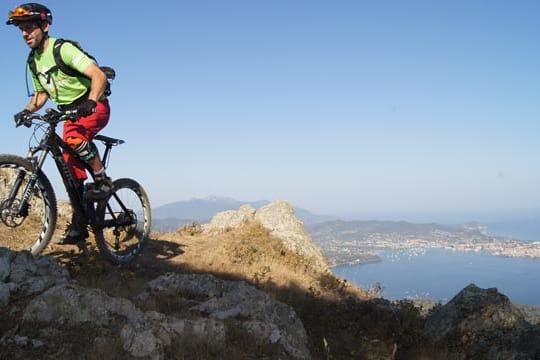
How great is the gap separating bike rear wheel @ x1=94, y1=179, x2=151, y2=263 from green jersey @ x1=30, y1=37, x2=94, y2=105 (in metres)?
2.15

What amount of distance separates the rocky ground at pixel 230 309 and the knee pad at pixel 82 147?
1997 mm

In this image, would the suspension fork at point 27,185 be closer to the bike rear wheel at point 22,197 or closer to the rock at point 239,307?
the bike rear wheel at point 22,197

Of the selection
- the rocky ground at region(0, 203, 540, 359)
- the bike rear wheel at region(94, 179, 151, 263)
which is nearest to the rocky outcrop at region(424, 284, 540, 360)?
the rocky ground at region(0, 203, 540, 359)

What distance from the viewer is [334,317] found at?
10539 millimetres

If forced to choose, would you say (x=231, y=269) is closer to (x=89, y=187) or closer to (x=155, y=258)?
(x=155, y=258)

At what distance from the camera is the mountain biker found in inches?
273

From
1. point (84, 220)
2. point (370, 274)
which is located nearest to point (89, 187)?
point (84, 220)

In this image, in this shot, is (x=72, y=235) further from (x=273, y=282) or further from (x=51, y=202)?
(x=273, y=282)

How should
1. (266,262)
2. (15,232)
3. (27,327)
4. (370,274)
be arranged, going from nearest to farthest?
(27,327), (15,232), (266,262), (370,274)

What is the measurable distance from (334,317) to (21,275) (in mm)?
7109

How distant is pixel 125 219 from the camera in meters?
9.33

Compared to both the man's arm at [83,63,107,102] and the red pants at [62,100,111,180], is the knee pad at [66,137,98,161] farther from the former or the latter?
the man's arm at [83,63,107,102]

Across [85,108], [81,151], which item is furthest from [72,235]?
[85,108]

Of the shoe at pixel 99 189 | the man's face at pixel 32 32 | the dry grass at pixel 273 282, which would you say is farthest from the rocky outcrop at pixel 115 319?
the man's face at pixel 32 32
